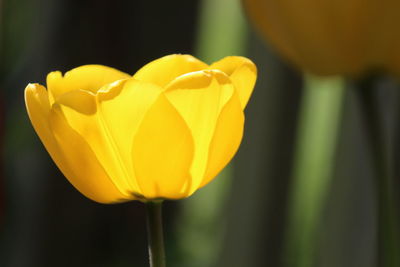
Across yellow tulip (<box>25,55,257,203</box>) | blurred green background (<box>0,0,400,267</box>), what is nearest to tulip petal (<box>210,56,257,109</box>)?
yellow tulip (<box>25,55,257,203</box>)

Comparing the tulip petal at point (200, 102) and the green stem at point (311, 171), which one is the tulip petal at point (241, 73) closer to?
the tulip petal at point (200, 102)

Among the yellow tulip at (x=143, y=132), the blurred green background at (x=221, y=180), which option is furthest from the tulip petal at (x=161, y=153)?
the blurred green background at (x=221, y=180)

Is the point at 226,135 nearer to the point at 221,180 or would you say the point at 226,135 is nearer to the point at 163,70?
the point at 163,70

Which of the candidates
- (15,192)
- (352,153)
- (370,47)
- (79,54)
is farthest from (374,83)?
(15,192)

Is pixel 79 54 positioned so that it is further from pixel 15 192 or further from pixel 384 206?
pixel 384 206

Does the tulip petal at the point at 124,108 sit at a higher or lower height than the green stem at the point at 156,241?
higher

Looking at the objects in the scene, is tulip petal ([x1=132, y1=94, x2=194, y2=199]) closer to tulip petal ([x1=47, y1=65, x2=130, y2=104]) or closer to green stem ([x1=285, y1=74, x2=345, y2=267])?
tulip petal ([x1=47, y1=65, x2=130, y2=104])
